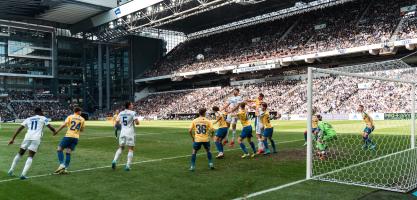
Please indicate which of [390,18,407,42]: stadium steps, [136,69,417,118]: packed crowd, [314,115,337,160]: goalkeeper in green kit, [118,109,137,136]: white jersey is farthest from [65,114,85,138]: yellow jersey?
[390,18,407,42]: stadium steps

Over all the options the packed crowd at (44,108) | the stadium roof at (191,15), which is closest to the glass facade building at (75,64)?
the packed crowd at (44,108)

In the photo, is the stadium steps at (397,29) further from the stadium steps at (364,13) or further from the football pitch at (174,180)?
the football pitch at (174,180)

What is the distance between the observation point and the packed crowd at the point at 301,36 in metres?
44.5

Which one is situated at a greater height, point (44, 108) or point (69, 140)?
point (44, 108)

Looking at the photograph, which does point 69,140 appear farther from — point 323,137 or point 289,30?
point 289,30

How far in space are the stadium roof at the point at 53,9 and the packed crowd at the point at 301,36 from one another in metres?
16.6

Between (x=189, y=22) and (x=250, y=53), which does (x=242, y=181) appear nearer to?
(x=250, y=53)

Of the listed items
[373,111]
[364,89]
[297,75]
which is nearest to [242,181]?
[364,89]

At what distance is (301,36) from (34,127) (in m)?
47.5

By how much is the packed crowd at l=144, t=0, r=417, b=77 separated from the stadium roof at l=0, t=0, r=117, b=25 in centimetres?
1661

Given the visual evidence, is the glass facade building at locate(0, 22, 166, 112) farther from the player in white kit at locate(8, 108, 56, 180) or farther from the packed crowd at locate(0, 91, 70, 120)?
the player in white kit at locate(8, 108, 56, 180)

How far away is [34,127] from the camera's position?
10648mm

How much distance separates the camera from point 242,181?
950 cm

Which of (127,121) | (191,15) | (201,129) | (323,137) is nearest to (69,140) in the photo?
(127,121)
